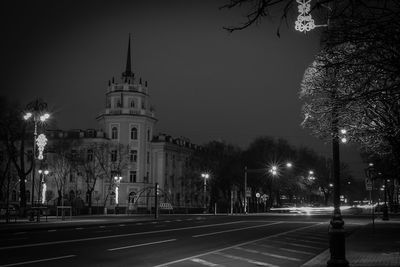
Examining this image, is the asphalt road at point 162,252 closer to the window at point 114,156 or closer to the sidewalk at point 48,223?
the sidewalk at point 48,223

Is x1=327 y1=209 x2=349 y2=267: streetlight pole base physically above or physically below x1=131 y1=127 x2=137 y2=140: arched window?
below

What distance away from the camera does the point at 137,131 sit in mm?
95125

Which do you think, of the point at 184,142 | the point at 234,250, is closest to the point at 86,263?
the point at 234,250

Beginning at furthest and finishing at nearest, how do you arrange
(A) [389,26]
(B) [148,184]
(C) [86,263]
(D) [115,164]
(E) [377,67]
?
1. (B) [148,184]
2. (D) [115,164]
3. (C) [86,263]
4. (E) [377,67]
5. (A) [389,26]

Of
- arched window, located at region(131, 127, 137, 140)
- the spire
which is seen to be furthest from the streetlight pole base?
the spire

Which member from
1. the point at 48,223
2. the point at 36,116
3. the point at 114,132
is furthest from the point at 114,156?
the point at 48,223

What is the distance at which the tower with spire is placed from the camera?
3701 inches

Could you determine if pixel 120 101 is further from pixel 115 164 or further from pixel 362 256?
pixel 362 256

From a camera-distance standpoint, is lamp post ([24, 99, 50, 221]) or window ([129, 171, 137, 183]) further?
window ([129, 171, 137, 183])

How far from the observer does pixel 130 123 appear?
309ft

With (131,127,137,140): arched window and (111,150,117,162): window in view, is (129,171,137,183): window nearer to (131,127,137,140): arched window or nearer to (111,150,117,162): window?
(111,150,117,162): window

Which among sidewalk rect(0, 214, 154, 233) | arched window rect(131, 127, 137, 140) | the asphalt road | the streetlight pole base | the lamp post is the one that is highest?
arched window rect(131, 127, 137, 140)

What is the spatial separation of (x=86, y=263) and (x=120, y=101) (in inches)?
3196

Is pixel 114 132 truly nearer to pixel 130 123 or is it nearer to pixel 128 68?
pixel 130 123
